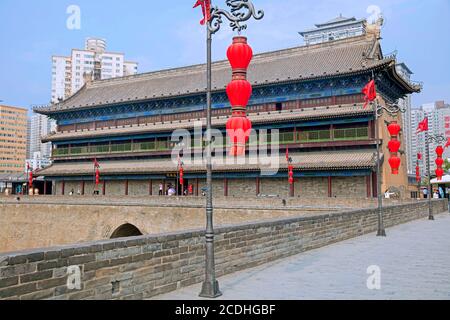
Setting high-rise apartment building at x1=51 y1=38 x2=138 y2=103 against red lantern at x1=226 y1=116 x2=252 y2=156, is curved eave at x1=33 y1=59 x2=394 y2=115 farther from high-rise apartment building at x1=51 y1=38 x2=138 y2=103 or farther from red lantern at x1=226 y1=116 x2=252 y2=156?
high-rise apartment building at x1=51 y1=38 x2=138 y2=103

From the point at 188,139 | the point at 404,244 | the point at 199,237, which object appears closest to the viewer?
the point at 199,237

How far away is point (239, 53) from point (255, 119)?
23.9 metres

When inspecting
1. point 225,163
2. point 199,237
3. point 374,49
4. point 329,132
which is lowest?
point 199,237

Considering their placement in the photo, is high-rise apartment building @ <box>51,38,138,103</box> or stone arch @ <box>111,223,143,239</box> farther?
high-rise apartment building @ <box>51,38,138,103</box>

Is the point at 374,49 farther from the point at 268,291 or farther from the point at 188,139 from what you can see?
the point at 268,291

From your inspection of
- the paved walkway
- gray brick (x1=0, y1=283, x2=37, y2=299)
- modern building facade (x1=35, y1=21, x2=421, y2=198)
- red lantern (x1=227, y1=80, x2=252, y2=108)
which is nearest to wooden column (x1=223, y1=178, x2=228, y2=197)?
modern building facade (x1=35, y1=21, x2=421, y2=198)

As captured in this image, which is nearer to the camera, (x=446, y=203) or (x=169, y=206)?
(x=169, y=206)

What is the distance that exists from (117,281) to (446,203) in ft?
111

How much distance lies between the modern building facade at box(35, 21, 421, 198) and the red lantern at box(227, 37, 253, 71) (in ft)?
68.2

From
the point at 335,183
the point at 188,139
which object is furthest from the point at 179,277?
the point at 188,139

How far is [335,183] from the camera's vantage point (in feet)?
95.2

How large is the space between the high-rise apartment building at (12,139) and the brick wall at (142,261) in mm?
110558

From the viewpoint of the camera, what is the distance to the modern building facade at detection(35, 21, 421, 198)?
2891cm
